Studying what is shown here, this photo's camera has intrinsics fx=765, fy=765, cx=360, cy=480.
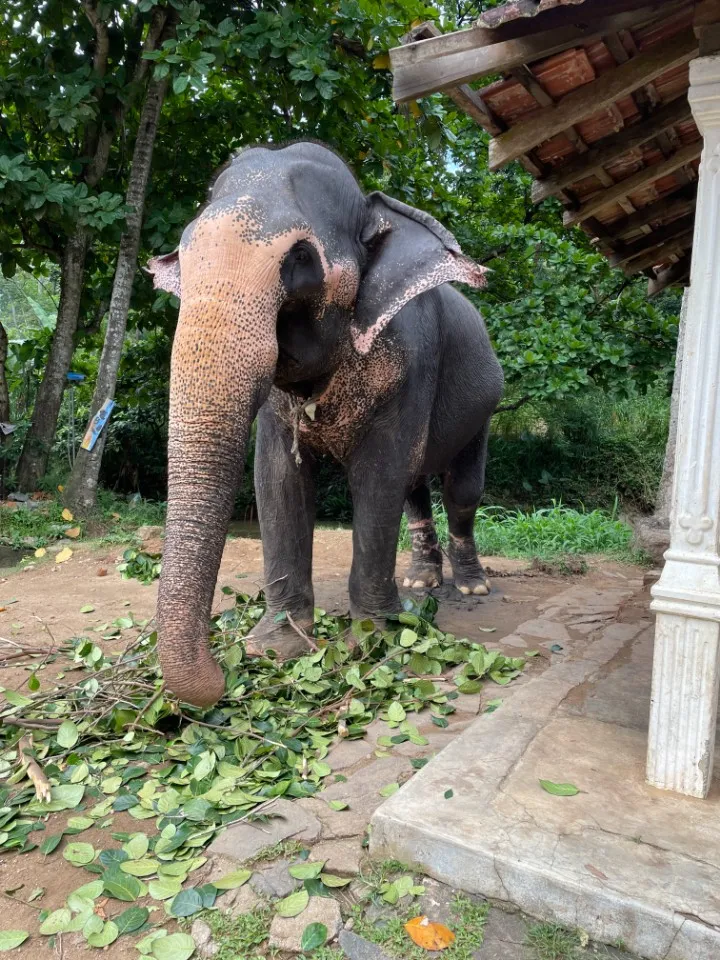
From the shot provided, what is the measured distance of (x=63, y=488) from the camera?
845 centimetres

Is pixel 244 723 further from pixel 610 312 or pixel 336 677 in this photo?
pixel 610 312

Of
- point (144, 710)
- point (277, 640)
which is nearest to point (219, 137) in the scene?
point (277, 640)

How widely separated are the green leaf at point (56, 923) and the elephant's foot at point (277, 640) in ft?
5.76

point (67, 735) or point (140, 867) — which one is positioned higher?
point (67, 735)

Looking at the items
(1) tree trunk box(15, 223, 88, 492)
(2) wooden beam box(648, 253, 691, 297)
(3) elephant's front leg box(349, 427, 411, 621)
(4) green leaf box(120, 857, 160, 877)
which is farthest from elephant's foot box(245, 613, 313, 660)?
(1) tree trunk box(15, 223, 88, 492)

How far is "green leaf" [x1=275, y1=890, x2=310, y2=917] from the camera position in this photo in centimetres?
200

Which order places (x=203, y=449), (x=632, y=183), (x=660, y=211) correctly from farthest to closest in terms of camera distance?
(x=660, y=211)
(x=632, y=183)
(x=203, y=449)

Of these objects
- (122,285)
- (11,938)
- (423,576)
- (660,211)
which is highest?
(122,285)

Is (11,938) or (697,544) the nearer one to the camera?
(11,938)

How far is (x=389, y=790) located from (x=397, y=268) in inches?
81.8

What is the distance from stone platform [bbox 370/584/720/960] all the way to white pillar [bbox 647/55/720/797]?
16 centimetres

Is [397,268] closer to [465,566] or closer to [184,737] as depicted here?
[184,737]

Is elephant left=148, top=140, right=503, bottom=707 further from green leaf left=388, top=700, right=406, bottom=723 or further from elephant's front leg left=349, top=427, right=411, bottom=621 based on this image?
green leaf left=388, top=700, right=406, bottom=723

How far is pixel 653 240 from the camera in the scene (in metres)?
4.68
